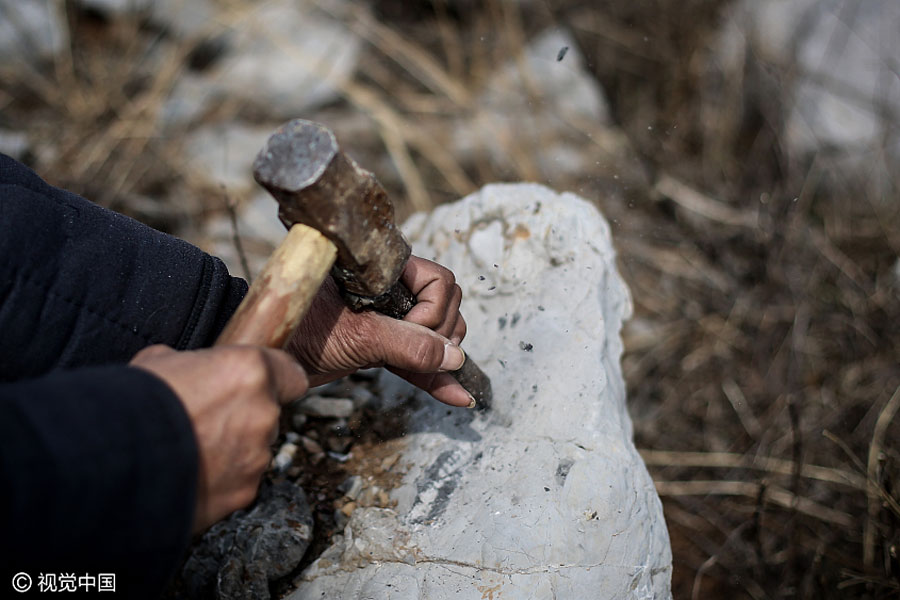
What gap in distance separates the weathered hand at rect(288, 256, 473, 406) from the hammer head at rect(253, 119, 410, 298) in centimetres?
16

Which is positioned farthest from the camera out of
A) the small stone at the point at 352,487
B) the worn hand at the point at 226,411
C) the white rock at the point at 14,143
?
the white rock at the point at 14,143

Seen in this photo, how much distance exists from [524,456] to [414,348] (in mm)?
423

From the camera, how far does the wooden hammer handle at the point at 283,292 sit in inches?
46.3

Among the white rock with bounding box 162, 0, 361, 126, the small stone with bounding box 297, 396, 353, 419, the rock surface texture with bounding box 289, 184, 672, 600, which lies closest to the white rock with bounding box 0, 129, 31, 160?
the white rock with bounding box 162, 0, 361, 126

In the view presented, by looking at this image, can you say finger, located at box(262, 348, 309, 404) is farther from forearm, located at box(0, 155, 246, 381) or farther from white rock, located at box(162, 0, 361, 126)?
white rock, located at box(162, 0, 361, 126)

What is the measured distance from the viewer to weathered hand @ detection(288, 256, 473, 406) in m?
1.48

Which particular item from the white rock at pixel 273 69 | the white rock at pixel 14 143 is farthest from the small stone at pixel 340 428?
the white rock at pixel 273 69

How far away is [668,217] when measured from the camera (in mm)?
3645

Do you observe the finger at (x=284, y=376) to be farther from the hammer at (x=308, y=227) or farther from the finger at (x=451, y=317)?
the finger at (x=451, y=317)

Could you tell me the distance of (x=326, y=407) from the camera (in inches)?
77.5

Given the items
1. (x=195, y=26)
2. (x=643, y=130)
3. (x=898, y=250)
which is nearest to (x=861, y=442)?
(x=898, y=250)

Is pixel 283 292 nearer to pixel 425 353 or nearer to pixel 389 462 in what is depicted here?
pixel 425 353

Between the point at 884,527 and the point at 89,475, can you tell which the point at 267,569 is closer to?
the point at 89,475

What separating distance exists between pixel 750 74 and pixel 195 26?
11.8ft
